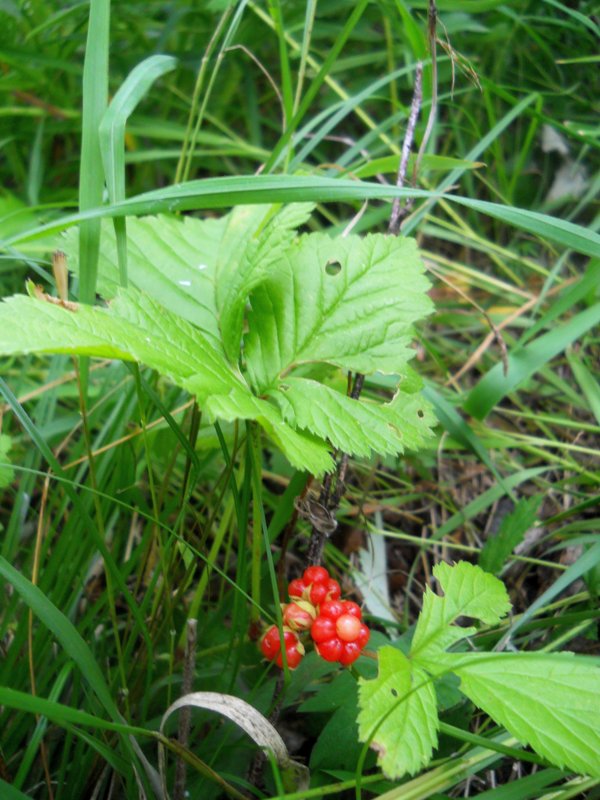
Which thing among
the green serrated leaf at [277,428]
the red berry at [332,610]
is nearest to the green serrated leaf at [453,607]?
the red berry at [332,610]

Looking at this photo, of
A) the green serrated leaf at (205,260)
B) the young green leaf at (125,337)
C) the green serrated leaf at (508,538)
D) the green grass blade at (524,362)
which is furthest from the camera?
the green grass blade at (524,362)

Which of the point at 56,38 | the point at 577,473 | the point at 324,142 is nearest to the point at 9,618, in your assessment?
the point at 577,473

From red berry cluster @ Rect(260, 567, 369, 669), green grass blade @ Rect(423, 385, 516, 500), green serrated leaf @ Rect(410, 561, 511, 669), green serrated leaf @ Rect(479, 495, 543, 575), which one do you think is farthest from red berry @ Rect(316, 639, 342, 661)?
green grass blade @ Rect(423, 385, 516, 500)

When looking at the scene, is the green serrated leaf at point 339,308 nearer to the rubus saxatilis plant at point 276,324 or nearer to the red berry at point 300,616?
the rubus saxatilis plant at point 276,324

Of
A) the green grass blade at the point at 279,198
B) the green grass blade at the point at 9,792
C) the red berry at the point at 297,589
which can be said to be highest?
the green grass blade at the point at 279,198

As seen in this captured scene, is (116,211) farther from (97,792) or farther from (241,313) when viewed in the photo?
(97,792)

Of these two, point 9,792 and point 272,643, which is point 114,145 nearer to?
point 272,643

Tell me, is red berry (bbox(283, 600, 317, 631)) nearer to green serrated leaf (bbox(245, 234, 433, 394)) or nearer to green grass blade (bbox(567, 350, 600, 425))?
green serrated leaf (bbox(245, 234, 433, 394))
